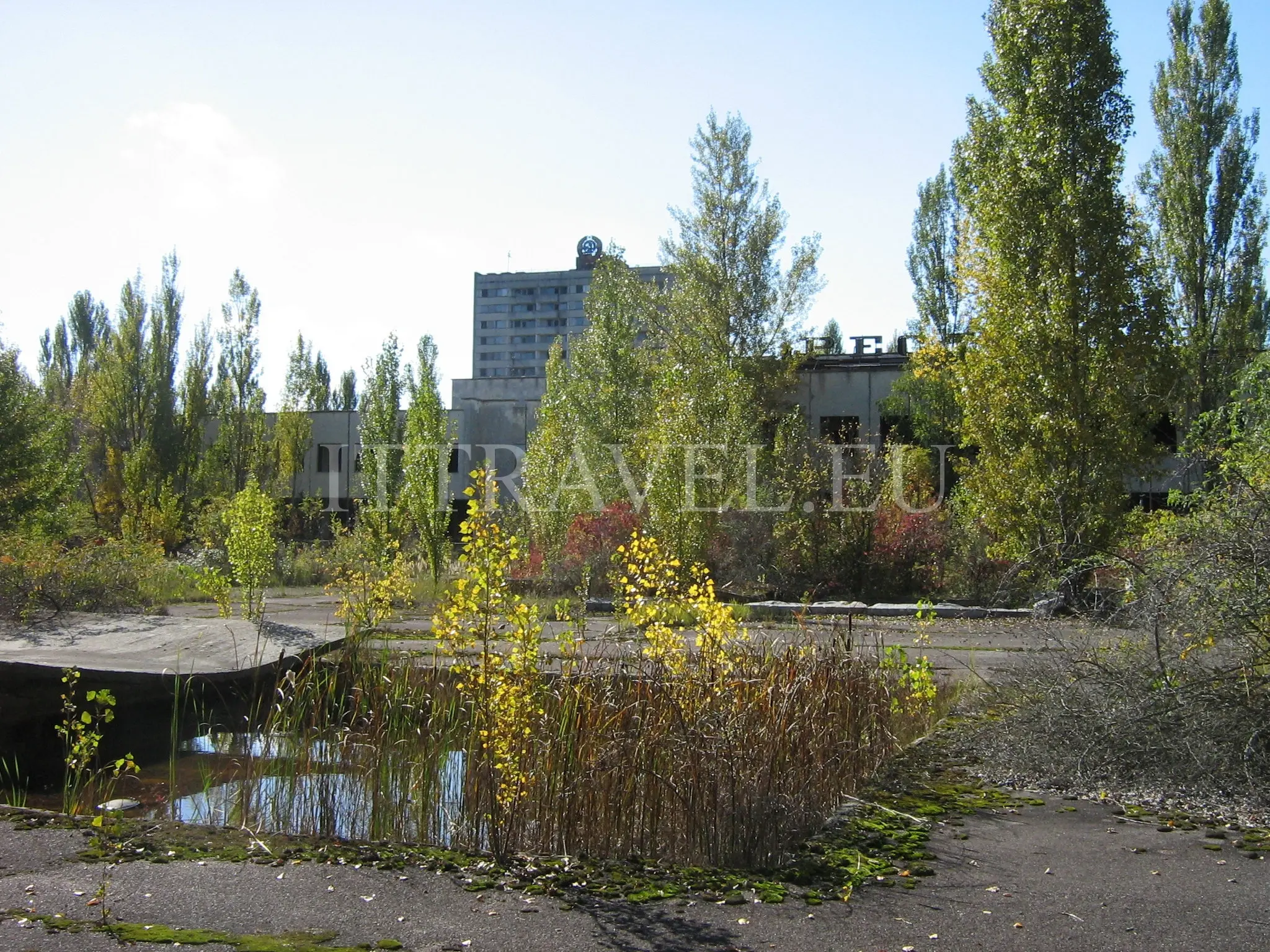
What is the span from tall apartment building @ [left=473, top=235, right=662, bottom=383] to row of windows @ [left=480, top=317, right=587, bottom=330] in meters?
0.07

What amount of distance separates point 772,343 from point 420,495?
15.3m

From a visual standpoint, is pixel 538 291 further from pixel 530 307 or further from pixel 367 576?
pixel 367 576

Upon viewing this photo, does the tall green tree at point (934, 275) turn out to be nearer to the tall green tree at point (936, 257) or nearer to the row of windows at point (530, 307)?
the tall green tree at point (936, 257)

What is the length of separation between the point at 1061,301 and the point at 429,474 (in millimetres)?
10873

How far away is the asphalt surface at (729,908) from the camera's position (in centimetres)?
334

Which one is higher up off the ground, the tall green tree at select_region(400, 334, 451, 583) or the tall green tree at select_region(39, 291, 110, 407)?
the tall green tree at select_region(39, 291, 110, 407)

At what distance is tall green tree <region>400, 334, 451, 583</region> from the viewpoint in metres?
18.6

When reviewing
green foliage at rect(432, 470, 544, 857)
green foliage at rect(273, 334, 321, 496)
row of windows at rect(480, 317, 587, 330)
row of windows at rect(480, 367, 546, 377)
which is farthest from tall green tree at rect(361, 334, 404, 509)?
row of windows at rect(480, 317, 587, 330)

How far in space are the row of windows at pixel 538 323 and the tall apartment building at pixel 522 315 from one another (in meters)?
0.07

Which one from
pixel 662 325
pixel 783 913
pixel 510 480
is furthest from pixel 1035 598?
pixel 510 480

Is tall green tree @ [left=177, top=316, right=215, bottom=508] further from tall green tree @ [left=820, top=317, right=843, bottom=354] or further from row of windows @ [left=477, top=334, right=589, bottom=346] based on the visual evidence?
row of windows @ [left=477, top=334, right=589, bottom=346]

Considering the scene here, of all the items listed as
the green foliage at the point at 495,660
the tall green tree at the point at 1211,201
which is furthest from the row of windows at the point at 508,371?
the green foliage at the point at 495,660

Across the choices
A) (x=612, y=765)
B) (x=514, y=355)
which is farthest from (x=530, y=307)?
(x=612, y=765)

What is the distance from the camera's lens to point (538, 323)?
367ft
